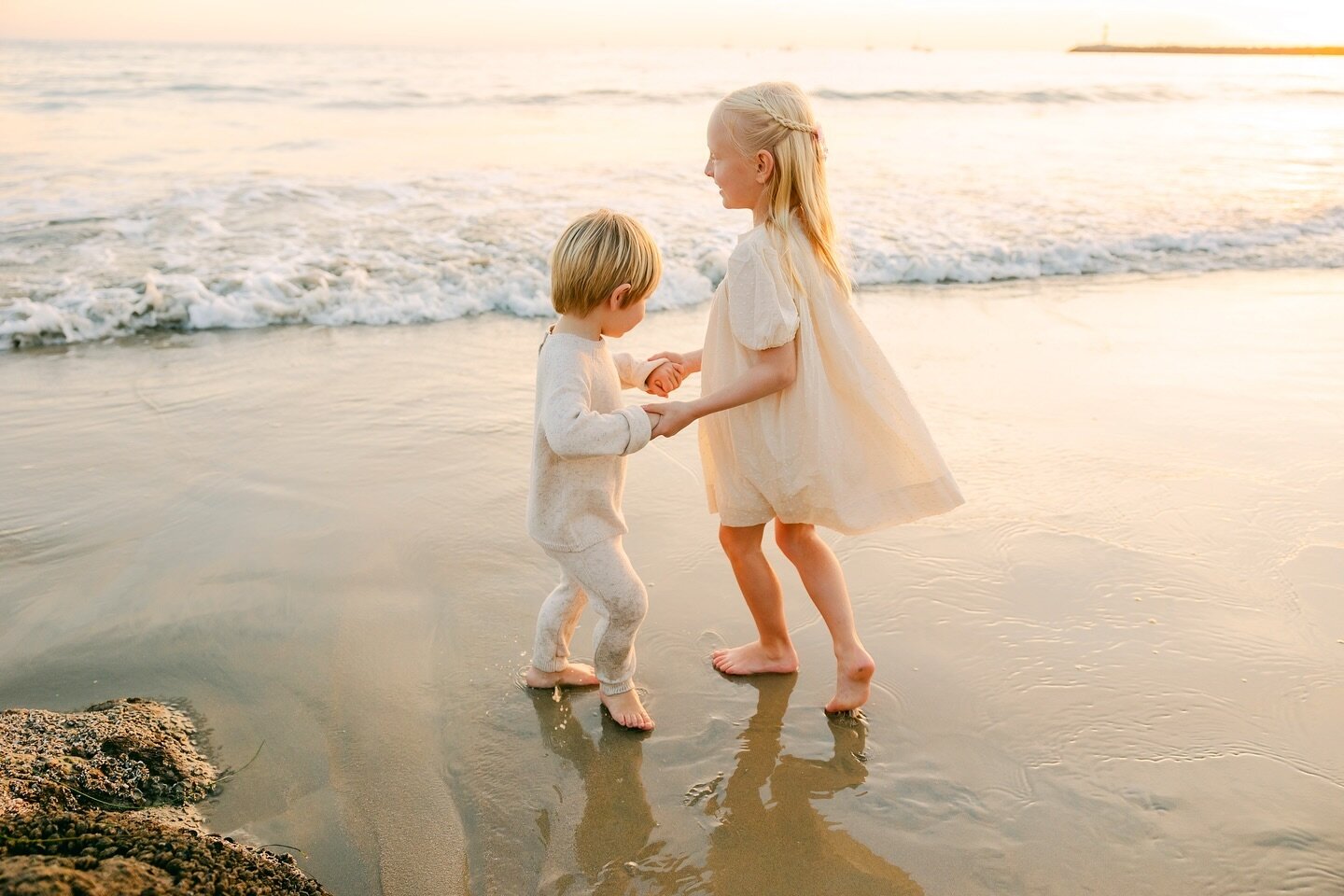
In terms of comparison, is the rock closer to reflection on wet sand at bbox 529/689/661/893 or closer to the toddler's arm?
reflection on wet sand at bbox 529/689/661/893

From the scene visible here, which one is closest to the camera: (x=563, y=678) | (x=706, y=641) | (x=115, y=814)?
(x=115, y=814)

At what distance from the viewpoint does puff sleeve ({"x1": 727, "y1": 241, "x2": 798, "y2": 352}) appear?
262cm

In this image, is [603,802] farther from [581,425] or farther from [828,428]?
[828,428]

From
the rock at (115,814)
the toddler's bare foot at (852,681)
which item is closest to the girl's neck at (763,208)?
the toddler's bare foot at (852,681)

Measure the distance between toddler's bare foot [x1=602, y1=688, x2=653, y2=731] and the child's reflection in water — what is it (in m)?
0.03

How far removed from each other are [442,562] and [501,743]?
114cm

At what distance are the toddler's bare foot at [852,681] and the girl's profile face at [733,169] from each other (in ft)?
4.27

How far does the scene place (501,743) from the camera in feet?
9.07

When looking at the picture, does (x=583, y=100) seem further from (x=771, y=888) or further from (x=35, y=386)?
(x=771, y=888)

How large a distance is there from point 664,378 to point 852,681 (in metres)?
1.02


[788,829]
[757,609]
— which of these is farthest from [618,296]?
[788,829]

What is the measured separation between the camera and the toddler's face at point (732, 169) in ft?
8.88

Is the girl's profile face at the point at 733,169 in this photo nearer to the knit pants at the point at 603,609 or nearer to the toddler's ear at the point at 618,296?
the toddler's ear at the point at 618,296

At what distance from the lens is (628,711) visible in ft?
9.38
